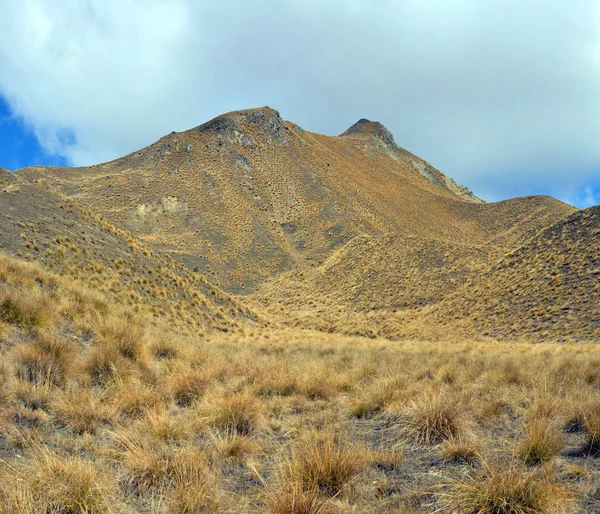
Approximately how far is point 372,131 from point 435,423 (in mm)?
132663

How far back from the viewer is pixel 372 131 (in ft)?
419

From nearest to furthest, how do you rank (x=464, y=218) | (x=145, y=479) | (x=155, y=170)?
(x=145, y=479) → (x=155, y=170) → (x=464, y=218)

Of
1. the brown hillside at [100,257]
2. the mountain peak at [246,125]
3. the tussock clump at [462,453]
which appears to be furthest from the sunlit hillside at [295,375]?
the mountain peak at [246,125]

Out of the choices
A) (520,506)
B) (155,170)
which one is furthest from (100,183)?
(520,506)

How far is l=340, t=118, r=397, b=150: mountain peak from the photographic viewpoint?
125 m

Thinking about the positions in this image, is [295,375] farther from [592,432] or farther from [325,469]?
[592,432]

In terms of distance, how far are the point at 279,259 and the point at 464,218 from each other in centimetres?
5413

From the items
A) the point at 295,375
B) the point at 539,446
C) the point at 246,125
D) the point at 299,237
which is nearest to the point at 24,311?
the point at 295,375

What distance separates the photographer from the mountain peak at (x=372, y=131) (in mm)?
125312

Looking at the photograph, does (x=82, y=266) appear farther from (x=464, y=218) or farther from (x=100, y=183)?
(x=464, y=218)

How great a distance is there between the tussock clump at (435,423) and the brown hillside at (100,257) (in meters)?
15.7

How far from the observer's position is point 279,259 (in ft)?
196

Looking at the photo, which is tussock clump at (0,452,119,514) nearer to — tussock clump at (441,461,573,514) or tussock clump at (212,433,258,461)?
tussock clump at (212,433,258,461)

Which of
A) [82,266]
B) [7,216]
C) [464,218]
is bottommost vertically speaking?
[82,266]
